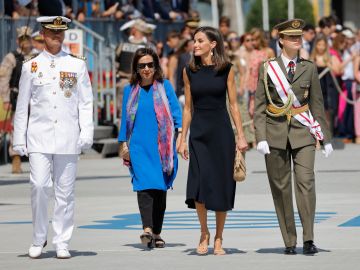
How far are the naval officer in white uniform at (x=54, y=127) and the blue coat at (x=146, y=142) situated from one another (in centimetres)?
100

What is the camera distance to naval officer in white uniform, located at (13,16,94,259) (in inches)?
475

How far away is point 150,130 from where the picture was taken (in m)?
13.2

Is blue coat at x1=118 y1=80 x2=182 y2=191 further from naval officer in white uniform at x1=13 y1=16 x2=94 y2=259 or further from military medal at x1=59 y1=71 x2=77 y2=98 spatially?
military medal at x1=59 y1=71 x2=77 y2=98

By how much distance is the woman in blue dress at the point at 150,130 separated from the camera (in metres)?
13.0

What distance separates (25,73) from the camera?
12195 millimetres

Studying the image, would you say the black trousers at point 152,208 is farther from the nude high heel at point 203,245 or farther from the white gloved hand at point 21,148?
the white gloved hand at point 21,148

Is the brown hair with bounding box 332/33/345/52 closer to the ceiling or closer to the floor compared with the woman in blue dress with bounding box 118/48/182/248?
closer to the floor

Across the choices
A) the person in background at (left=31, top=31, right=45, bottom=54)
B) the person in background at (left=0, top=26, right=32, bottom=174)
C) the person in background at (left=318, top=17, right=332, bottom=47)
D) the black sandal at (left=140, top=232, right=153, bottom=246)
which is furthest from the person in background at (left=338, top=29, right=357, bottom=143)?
the black sandal at (left=140, top=232, right=153, bottom=246)

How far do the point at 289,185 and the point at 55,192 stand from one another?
180cm

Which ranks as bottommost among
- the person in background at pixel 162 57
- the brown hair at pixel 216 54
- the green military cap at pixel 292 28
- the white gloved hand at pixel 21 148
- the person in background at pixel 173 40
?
the person in background at pixel 162 57

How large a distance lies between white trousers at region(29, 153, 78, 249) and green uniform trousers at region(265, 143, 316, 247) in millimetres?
1545

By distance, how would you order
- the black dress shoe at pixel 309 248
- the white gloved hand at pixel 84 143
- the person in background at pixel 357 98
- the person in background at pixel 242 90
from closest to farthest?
the black dress shoe at pixel 309 248, the white gloved hand at pixel 84 143, the person in background at pixel 242 90, the person in background at pixel 357 98

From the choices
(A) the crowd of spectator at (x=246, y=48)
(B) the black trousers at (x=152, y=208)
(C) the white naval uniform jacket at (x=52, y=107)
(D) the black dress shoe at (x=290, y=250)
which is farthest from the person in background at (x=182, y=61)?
(D) the black dress shoe at (x=290, y=250)

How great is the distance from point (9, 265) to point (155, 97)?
229cm
